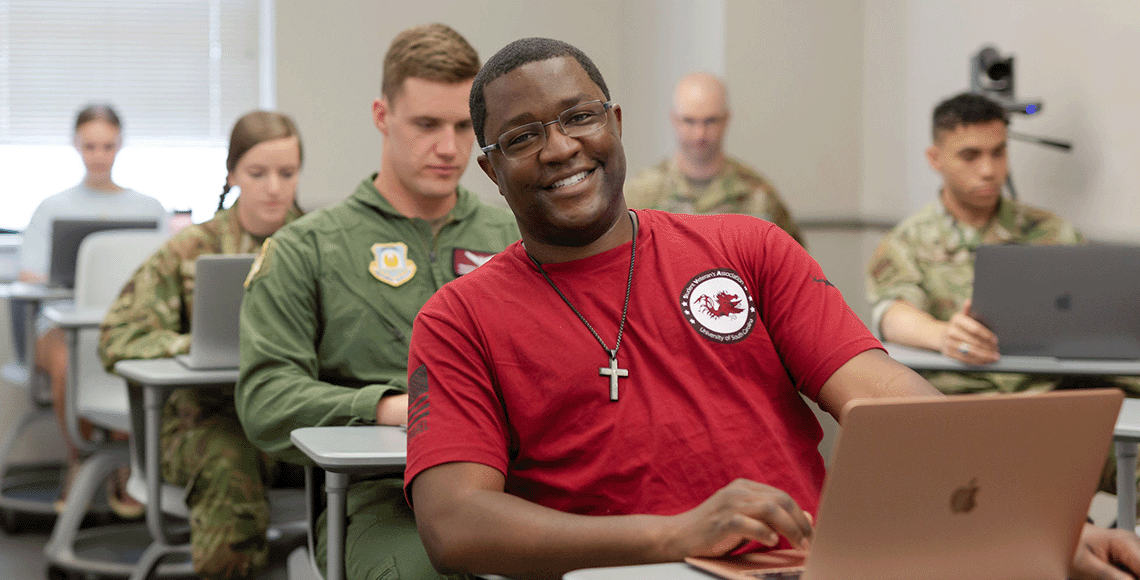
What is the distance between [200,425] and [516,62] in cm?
148

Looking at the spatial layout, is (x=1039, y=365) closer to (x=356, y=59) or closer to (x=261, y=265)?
(x=261, y=265)

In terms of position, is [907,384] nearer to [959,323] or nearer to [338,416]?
[338,416]

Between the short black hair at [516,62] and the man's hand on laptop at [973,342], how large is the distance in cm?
130

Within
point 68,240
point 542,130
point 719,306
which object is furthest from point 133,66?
point 719,306

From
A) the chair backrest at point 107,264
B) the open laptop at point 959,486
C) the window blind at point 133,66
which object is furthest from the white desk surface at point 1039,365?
the window blind at point 133,66

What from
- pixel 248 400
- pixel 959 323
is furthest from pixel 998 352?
pixel 248 400

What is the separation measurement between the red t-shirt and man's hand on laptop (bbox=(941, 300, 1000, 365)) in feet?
3.63

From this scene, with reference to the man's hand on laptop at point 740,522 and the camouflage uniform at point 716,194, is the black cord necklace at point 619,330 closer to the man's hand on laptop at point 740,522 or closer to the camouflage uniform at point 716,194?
the man's hand on laptop at point 740,522

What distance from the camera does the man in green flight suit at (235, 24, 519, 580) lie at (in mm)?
1766

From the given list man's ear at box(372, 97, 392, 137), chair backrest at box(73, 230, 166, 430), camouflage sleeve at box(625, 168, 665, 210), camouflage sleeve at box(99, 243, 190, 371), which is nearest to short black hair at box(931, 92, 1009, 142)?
camouflage sleeve at box(625, 168, 665, 210)

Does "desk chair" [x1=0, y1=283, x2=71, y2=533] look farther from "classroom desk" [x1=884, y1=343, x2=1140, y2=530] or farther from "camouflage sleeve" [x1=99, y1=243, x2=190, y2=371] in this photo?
"classroom desk" [x1=884, y1=343, x2=1140, y2=530]

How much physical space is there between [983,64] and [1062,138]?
326mm

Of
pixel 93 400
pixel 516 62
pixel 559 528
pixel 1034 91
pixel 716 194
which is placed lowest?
pixel 93 400

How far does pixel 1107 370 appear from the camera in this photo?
83.8 inches
